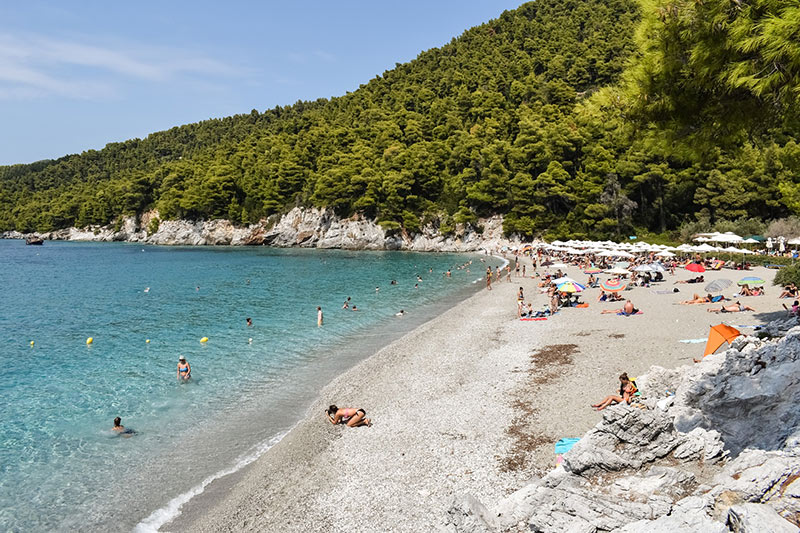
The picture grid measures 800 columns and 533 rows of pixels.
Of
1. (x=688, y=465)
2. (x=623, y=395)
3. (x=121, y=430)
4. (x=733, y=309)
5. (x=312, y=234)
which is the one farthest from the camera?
(x=312, y=234)

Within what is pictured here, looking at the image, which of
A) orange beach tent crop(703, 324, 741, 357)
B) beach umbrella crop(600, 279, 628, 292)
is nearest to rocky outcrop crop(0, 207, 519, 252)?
beach umbrella crop(600, 279, 628, 292)

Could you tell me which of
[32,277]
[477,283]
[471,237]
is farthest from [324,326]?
[471,237]

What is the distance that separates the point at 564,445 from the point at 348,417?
5687 mm

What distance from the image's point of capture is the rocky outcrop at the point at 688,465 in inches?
178

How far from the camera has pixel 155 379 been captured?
17.2m

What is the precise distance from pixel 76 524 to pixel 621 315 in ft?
72.8

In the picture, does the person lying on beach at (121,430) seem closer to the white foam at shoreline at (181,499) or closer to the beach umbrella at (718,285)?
the white foam at shoreline at (181,499)

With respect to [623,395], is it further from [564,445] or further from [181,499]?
[181,499]

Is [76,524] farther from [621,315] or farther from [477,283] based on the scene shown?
[477,283]

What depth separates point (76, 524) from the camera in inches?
348

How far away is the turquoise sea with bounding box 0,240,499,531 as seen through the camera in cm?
1004

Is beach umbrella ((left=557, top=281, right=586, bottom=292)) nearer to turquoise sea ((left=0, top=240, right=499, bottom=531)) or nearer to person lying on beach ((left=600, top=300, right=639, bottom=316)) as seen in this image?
person lying on beach ((left=600, top=300, right=639, bottom=316))

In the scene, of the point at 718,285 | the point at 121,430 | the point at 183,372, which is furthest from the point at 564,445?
the point at 718,285

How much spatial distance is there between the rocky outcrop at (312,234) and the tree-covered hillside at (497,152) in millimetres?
2310
